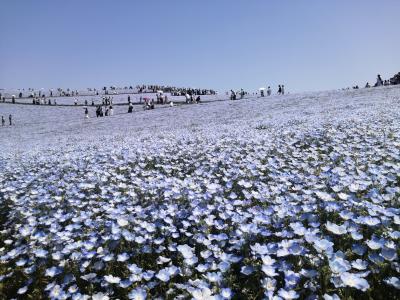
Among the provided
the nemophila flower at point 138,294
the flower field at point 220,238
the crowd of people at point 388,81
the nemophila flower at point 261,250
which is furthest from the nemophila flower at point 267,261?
the crowd of people at point 388,81

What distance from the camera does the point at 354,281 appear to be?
7.48ft

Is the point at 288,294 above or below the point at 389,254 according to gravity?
below

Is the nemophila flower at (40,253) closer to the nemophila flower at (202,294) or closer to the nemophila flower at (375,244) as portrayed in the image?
the nemophila flower at (202,294)

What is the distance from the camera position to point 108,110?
41.3m

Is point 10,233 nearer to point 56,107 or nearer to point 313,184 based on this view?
point 313,184

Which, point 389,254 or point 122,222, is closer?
point 389,254

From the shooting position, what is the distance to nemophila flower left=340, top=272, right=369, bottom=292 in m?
2.24

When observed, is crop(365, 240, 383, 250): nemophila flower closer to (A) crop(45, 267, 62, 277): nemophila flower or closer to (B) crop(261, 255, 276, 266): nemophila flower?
(B) crop(261, 255, 276, 266): nemophila flower

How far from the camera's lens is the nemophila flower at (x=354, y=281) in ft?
7.36

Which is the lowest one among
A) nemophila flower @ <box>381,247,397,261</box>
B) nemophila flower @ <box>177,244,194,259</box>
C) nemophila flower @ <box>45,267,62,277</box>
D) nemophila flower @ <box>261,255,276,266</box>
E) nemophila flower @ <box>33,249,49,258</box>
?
nemophila flower @ <box>45,267,62,277</box>

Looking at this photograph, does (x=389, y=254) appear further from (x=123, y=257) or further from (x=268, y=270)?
(x=123, y=257)

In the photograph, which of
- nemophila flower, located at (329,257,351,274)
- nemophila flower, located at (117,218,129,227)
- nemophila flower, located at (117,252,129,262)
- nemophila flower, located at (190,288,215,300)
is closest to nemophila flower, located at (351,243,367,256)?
nemophila flower, located at (329,257,351,274)

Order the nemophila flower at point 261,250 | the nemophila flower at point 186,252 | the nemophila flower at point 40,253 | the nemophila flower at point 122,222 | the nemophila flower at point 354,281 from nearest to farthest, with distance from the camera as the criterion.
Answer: the nemophila flower at point 354,281 → the nemophila flower at point 261,250 → the nemophila flower at point 186,252 → the nemophila flower at point 40,253 → the nemophila flower at point 122,222

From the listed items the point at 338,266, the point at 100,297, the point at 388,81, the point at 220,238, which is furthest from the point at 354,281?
the point at 388,81
